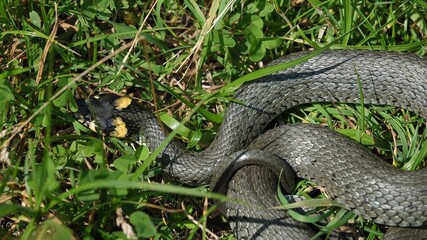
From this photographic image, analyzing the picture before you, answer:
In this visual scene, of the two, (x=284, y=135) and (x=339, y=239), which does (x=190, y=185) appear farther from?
(x=339, y=239)

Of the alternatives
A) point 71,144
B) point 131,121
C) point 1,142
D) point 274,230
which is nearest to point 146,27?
point 131,121

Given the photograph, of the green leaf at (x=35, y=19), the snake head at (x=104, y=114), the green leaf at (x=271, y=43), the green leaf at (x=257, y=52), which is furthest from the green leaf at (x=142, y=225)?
the green leaf at (x=35, y=19)

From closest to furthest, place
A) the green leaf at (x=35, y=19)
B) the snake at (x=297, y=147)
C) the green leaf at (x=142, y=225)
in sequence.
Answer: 1. the green leaf at (x=142, y=225)
2. the snake at (x=297, y=147)
3. the green leaf at (x=35, y=19)

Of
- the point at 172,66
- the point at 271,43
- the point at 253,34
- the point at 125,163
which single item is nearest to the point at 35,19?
the point at 172,66

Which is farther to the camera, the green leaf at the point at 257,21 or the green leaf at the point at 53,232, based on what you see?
the green leaf at the point at 257,21

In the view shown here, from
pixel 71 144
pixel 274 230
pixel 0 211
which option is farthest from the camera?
pixel 71 144

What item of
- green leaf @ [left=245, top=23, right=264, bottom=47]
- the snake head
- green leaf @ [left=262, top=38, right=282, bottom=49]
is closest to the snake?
the snake head

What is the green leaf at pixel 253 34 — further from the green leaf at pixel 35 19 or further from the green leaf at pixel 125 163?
the green leaf at pixel 35 19

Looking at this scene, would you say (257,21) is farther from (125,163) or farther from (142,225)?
(142,225)

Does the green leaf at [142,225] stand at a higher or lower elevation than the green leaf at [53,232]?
lower
